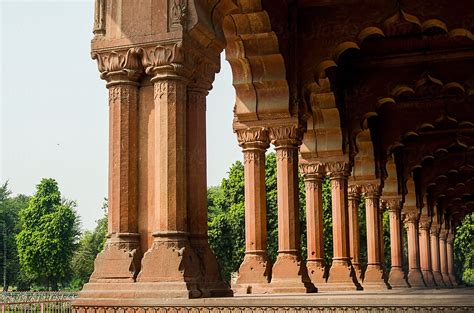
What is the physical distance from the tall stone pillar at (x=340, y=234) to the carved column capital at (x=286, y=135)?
14.6 feet

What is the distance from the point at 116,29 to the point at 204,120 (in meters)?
1.69

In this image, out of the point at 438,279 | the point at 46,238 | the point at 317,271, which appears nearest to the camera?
the point at 317,271

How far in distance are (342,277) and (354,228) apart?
4847 mm

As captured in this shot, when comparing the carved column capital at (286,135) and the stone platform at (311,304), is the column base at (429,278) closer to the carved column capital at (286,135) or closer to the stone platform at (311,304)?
the carved column capital at (286,135)

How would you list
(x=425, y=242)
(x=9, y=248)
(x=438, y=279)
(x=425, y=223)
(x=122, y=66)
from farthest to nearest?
(x=9, y=248)
(x=438, y=279)
(x=425, y=242)
(x=425, y=223)
(x=122, y=66)

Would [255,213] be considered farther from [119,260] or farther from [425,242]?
[425,242]

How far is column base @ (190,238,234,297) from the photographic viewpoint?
9742 millimetres

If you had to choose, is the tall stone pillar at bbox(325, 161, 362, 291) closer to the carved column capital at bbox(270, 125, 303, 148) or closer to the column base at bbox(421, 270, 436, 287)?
the carved column capital at bbox(270, 125, 303, 148)

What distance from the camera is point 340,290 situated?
1962 centimetres

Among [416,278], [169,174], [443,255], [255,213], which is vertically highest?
[169,174]

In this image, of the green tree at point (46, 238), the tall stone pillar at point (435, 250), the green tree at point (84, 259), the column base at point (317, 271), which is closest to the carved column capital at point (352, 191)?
the column base at point (317, 271)

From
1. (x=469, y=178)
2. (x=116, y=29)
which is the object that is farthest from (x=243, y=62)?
(x=469, y=178)

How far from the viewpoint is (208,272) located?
989 cm

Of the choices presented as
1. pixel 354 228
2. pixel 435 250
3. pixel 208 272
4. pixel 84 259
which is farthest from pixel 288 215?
pixel 84 259
